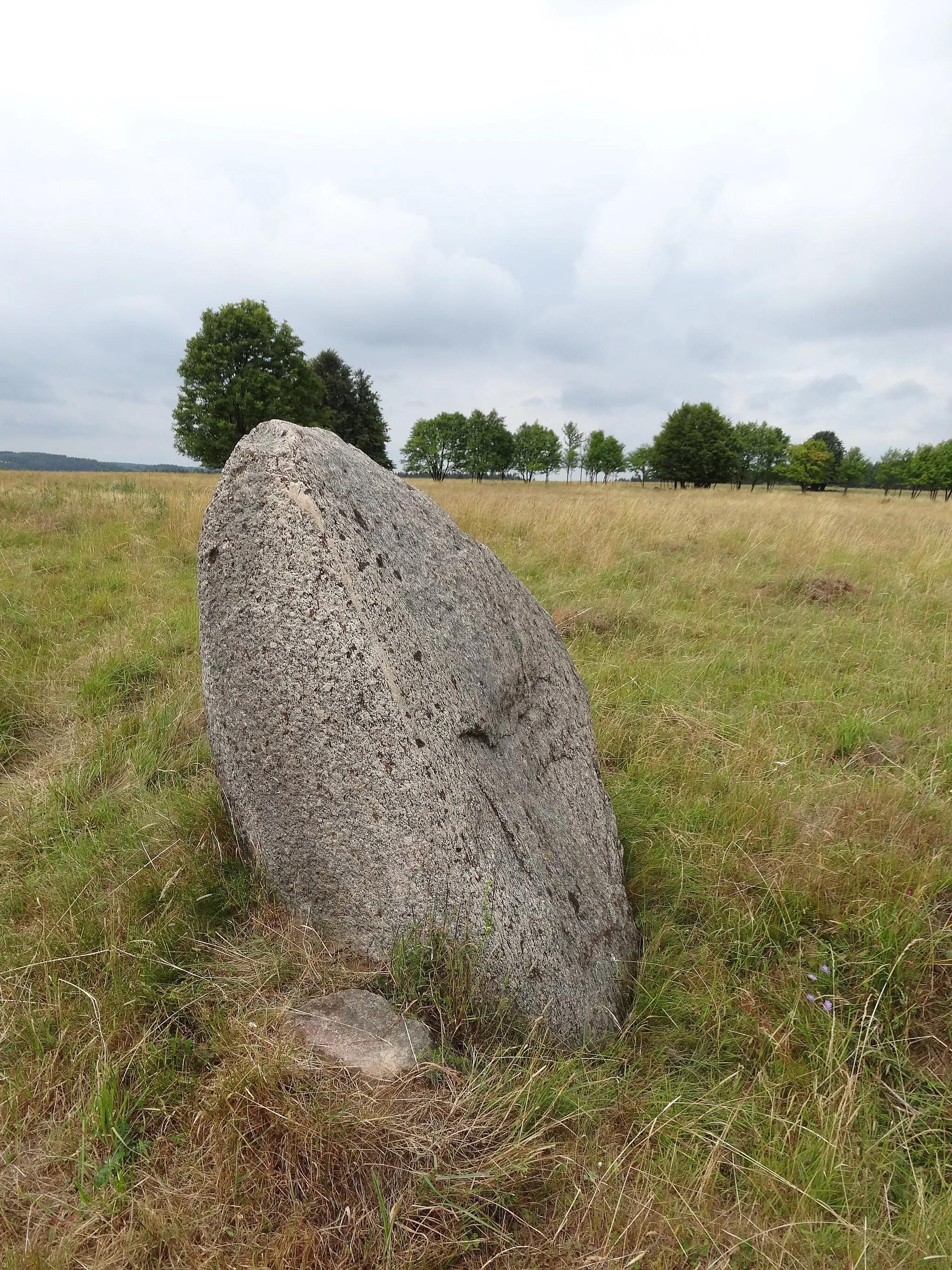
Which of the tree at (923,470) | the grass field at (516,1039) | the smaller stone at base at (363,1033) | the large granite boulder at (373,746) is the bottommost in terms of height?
the grass field at (516,1039)

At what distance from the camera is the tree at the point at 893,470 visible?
214 feet

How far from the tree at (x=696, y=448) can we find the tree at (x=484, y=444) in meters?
15.3

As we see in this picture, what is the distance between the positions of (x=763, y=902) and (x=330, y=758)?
196 cm

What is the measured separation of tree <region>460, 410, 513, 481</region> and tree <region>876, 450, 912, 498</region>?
1527 inches

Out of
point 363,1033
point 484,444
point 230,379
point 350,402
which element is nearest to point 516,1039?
point 363,1033

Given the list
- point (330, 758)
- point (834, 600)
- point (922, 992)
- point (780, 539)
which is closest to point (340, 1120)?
point (330, 758)

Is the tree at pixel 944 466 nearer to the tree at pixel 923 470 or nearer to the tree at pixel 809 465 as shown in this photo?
the tree at pixel 923 470

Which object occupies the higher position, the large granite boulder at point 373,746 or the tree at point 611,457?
the tree at point 611,457

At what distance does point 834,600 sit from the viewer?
23.2ft

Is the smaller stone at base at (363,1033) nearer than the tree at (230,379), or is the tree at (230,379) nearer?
the smaller stone at base at (363,1033)

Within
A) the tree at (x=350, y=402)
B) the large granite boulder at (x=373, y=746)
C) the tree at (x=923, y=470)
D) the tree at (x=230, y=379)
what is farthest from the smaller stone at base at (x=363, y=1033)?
the tree at (x=923, y=470)

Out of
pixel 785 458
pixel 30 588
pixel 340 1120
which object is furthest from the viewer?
pixel 785 458

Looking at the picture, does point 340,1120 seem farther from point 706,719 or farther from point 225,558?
point 706,719

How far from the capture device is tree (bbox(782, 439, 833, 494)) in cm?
5897
